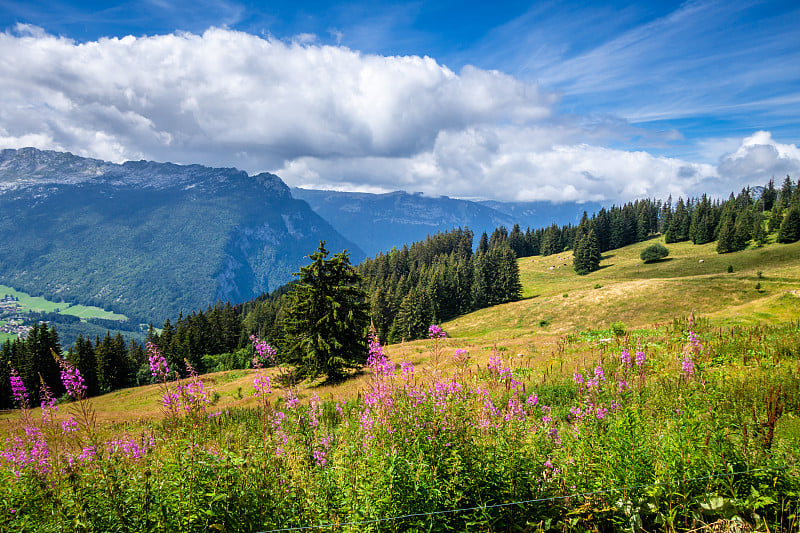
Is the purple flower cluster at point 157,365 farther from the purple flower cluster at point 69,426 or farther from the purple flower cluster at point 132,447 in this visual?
the purple flower cluster at point 132,447

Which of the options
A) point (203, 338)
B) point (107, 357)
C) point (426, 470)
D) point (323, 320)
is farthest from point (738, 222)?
point (107, 357)

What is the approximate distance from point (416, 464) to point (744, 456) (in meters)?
4.19

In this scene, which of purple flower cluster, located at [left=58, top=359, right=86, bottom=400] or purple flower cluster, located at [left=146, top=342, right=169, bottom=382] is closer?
purple flower cluster, located at [left=58, top=359, right=86, bottom=400]

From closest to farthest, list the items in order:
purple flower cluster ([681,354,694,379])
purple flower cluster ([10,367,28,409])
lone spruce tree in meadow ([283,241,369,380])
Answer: purple flower cluster ([681,354,694,379]), purple flower cluster ([10,367,28,409]), lone spruce tree in meadow ([283,241,369,380])

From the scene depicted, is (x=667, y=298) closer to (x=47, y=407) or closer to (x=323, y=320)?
(x=323, y=320)

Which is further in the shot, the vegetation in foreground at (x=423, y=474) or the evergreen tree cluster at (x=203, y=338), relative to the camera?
the evergreen tree cluster at (x=203, y=338)

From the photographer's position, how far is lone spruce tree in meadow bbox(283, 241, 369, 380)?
22500mm

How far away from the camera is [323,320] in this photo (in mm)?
22359

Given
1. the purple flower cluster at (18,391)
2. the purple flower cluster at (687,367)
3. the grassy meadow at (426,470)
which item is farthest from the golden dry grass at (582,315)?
the purple flower cluster at (18,391)

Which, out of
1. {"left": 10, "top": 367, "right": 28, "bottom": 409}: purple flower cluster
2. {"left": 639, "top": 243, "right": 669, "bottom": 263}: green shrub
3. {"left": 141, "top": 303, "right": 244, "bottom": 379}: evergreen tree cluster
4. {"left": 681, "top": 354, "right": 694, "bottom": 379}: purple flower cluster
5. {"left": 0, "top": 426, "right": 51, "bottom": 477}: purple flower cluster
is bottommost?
{"left": 141, "top": 303, "right": 244, "bottom": 379}: evergreen tree cluster

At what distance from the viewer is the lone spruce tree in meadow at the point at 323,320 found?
2250 centimetres

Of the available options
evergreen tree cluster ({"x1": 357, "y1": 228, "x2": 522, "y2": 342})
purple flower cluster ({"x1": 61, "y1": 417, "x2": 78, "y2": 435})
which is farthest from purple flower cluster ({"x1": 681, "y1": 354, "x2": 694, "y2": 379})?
evergreen tree cluster ({"x1": 357, "y1": 228, "x2": 522, "y2": 342})

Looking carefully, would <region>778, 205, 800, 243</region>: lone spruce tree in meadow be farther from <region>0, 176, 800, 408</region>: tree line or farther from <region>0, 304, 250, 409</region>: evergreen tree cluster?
<region>0, 304, 250, 409</region>: evergreen tree cluster

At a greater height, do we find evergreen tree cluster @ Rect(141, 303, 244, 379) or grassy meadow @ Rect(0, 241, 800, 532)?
grassy meadow @ Rect(0, 241, 800, 532)
